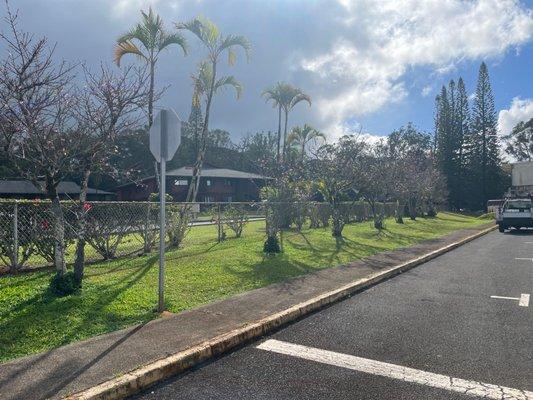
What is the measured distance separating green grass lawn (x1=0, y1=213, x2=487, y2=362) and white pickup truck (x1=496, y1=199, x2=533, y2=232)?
14.6m

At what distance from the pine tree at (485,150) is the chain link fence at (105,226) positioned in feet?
173

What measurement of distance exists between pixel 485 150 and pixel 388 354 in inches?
2423

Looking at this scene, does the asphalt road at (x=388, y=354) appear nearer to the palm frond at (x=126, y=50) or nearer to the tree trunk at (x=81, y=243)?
the tree trunk at (x=81, y=243)

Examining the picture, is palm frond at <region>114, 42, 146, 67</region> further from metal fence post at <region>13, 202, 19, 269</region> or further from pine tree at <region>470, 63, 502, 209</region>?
pine tree at <region>470, 63, 502, 209</region>

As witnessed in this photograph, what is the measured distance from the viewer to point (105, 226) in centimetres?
898

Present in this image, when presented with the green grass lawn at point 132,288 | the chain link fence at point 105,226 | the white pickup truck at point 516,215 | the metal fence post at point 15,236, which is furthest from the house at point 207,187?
the metal fence post at point 15,236

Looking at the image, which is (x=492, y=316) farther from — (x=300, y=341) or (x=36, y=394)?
(x=36, y=394)

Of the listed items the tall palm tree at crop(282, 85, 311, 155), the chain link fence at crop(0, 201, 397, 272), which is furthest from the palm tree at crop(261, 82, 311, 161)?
the chain link fence at crop(0, 201, 397, 272)

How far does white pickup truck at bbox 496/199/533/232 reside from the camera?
909 inches

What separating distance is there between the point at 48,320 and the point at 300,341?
308 centimetres

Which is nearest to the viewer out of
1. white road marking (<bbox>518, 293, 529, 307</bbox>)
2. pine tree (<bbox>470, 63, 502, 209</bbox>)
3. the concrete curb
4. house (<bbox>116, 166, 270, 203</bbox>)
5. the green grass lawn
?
the concrete curb

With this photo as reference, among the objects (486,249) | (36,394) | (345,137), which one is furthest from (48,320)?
(345,137)

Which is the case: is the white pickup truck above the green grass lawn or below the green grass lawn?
above

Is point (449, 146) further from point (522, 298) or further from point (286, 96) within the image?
point (522, 298)
